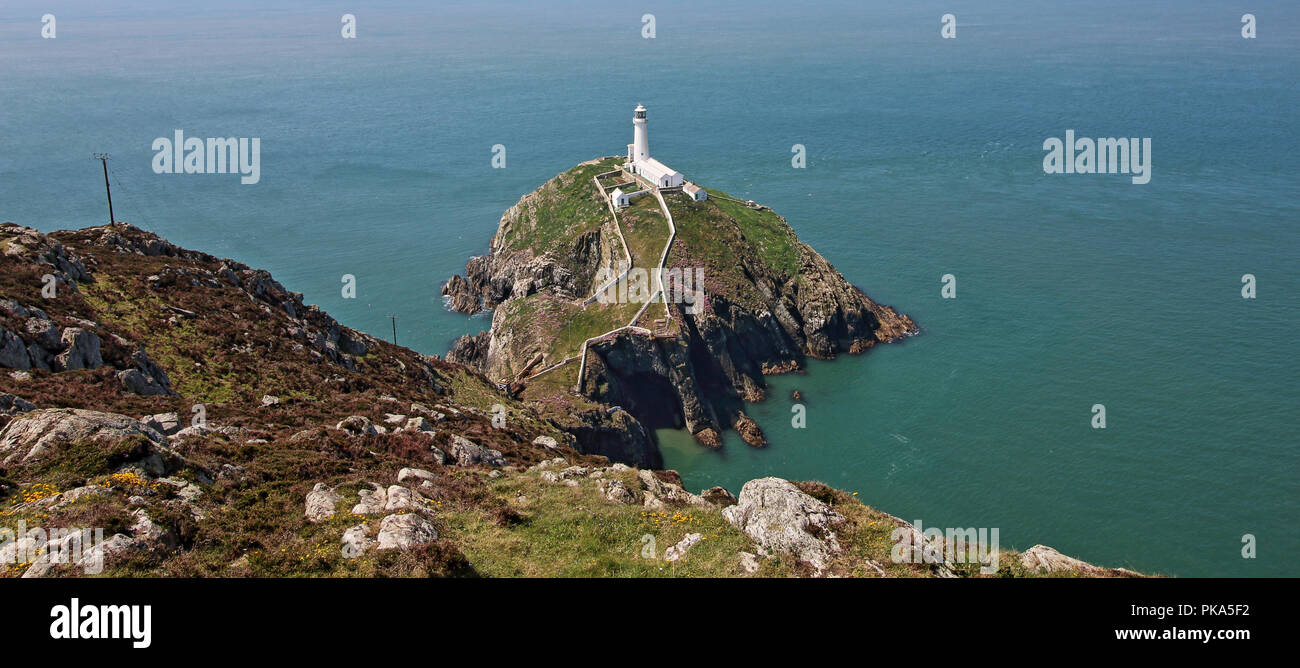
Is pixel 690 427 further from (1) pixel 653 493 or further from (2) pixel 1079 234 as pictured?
(2) pixel 1079 234

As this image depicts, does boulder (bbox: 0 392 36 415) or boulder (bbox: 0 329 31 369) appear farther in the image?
boulder (bbox: 0 329 31 369)

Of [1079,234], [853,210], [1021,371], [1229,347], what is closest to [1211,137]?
[1079,234]

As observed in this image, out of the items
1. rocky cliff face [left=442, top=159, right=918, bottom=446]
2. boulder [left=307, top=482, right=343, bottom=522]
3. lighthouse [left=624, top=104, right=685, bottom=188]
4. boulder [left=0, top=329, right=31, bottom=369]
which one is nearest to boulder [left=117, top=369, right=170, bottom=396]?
boulder [left=0, top=329, right=31, bottom=369]

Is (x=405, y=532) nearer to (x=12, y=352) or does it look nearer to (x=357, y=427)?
(x=357, y=427)

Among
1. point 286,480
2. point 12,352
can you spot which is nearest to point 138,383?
point 12,352

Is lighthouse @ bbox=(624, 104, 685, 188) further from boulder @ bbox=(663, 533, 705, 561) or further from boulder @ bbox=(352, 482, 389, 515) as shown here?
boulder @ bbox=(663, 533, 705, 561)

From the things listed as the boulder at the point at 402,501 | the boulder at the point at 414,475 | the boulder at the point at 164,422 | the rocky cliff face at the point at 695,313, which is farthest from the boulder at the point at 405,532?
the rocky cliff face at the point at 695,313
